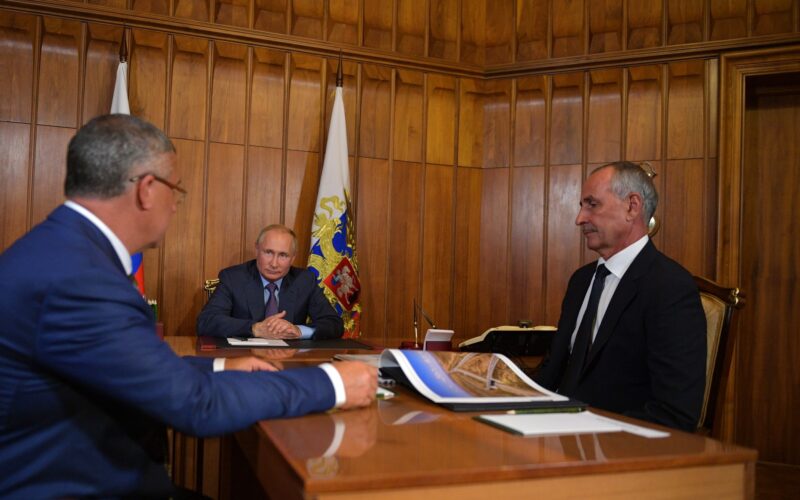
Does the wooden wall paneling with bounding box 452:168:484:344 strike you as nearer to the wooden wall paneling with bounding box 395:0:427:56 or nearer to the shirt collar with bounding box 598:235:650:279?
the wooden wall paneling with bounding box 395:0:427:56

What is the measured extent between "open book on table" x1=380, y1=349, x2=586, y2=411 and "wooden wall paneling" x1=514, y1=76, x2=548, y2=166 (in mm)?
4042

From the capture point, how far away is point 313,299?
4523 millimetres

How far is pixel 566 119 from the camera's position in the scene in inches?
233

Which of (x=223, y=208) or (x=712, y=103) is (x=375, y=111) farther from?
(x=712, y=103)

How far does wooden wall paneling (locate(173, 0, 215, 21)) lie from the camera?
5379 millimetres

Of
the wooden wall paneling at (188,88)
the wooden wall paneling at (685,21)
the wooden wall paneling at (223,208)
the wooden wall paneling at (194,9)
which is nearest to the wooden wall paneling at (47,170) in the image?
the wooden wall paneling at (188,88)

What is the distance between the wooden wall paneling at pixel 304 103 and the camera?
568cm

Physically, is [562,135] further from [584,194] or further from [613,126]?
[584,194]

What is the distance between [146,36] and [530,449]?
4.82 metres

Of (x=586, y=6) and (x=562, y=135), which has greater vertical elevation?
(x=586, y=6)

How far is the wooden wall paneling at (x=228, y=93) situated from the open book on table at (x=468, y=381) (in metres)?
3.72

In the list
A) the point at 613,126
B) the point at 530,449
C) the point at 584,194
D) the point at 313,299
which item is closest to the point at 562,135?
the point at 613,126

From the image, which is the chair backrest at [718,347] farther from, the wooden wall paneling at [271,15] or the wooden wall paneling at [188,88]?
the wooden wall paneling at [271,15]

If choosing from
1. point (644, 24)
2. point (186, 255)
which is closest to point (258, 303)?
point (186, 255)
